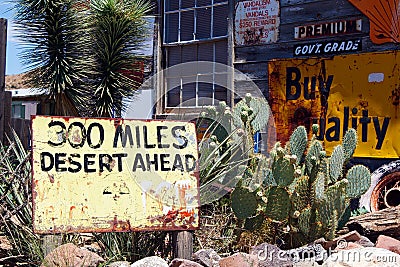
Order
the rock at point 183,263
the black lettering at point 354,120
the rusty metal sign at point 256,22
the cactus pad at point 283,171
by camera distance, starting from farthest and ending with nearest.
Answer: the rusty metal sign at point 256,22, the black lettering at point 354,120, the cactus pad at point 283,171, the rock at point 183,263

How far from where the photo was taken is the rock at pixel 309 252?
5109mm

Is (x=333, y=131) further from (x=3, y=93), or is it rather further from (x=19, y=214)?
(x=3, y=93)

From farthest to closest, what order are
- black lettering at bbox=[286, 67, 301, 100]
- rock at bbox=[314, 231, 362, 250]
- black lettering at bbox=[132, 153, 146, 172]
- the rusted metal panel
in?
black lettering at bbox=[286, 67, 301, 100], the rusted metal panel, rock at bbox=[314, 231, 362, 250], black lettering at bbox=[132, 153, 146, 172]

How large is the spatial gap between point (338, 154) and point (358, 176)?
28 centimetres

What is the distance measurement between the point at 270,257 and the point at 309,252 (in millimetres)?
521

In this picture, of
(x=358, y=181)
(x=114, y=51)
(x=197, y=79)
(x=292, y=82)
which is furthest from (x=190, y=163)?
(x=114, y=51)

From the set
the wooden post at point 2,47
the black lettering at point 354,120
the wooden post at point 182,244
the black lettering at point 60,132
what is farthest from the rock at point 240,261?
the wooden post at point 2,47

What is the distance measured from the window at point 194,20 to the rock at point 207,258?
14.6ft

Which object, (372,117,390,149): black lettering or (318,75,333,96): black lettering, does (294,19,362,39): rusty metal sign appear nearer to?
(318,75,333,96): black lettering

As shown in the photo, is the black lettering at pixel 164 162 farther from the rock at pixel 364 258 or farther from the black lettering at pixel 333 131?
the black lettering at pixel 333 131

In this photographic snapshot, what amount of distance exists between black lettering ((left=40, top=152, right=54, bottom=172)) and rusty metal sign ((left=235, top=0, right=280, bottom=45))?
4154 millimetres

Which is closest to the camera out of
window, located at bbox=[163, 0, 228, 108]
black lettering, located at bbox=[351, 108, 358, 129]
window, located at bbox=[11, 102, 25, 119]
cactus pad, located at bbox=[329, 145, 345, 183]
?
cactus pad, located at bbox=[329, 145, 345, 183]

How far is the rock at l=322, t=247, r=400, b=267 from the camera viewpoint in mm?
4543

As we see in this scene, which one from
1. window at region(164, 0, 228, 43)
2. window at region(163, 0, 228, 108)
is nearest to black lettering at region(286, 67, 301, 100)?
window at region(163, 0, 228, 108)
